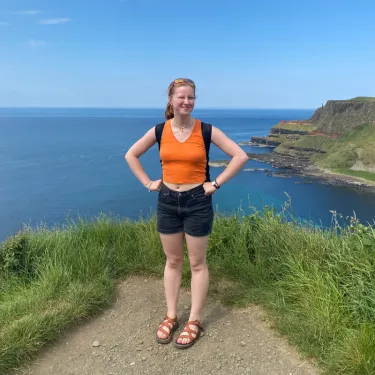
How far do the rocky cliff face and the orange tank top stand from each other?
102081mm

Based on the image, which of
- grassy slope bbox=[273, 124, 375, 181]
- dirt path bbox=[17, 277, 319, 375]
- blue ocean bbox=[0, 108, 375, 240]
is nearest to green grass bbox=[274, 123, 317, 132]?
grassy slope bbox=[273, 124, 375, 181]

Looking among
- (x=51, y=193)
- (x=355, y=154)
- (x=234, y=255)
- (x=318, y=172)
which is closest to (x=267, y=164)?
(x=318, y=172)

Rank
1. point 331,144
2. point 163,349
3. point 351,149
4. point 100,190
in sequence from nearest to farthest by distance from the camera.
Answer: point 163,349
point 100,190
point 351,149
point 331,144

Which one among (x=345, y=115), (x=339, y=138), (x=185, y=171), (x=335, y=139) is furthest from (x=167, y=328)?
(x=345, y=115)

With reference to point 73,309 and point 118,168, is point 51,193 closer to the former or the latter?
point 118,168

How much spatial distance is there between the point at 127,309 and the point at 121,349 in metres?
0.53

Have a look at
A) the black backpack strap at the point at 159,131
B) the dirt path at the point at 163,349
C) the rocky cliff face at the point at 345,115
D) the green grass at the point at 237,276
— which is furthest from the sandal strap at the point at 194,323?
the rocky cliff face at the point at 345,115

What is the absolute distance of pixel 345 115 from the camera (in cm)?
10094

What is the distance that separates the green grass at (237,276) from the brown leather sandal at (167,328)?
622mm

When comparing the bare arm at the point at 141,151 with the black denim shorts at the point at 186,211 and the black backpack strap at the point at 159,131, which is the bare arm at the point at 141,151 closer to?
the black backpack strap at the point at 159,131

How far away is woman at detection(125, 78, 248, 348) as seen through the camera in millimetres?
2455

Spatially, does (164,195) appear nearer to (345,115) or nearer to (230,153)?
(230,153)

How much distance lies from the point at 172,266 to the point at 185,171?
804 mm

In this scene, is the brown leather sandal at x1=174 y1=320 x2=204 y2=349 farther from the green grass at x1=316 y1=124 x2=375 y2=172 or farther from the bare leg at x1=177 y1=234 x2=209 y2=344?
the green grass at x1=316 y1=124 x2=375 y2=172
